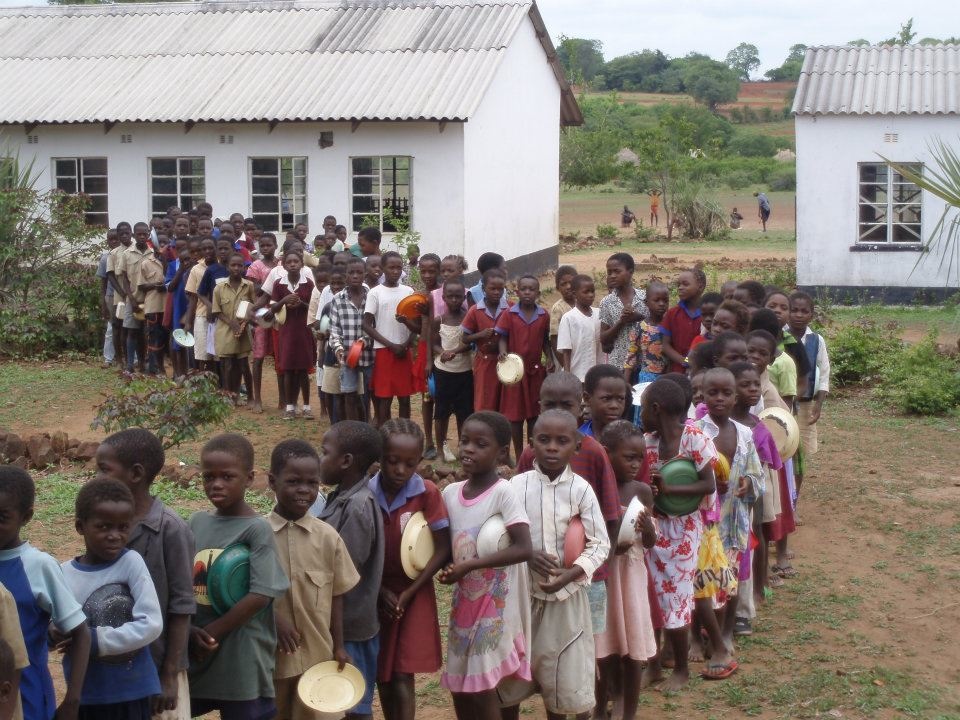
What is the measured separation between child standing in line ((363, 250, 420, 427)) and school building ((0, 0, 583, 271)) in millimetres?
8784

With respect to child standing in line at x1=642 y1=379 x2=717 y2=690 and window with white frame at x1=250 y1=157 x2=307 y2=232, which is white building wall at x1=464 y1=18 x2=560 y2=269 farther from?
child standing in line at x1=642 y1=379 x2=717 y2=690

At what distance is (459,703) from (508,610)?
365mm

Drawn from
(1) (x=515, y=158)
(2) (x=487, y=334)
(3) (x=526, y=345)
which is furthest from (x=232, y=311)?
(1) (x=515, y=158)

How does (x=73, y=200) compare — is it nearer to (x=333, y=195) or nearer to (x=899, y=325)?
(x=333, y=195)

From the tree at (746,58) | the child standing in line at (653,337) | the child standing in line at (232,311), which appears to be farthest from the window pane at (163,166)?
the tree at (746,58)

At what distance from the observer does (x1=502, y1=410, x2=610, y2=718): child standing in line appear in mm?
4195

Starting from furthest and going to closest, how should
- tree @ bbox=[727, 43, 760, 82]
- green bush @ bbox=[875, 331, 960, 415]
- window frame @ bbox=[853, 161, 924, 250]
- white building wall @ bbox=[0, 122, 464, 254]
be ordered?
tree @ bbox=[727, 43, 760, 82]
white building wall @ bbox=[0, 122, 464, 254]
window frame @ bbox=[853, 161, 924, 250]
green bush @ bbox=[875, 331, 960, 415]

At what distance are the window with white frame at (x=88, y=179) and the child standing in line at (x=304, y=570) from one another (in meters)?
16.5

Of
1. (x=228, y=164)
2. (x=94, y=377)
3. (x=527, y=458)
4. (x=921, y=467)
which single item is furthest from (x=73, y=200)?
(x=527, y=458)

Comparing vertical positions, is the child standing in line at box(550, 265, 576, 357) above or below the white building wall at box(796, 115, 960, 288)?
below

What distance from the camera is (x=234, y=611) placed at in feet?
11.7

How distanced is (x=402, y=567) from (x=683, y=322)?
12.4 ft

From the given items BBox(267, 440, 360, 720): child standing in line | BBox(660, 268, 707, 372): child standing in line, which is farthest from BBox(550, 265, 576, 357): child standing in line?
BBox(267, 440, 360, 720): child standing in line

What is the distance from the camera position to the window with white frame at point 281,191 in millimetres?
18500
